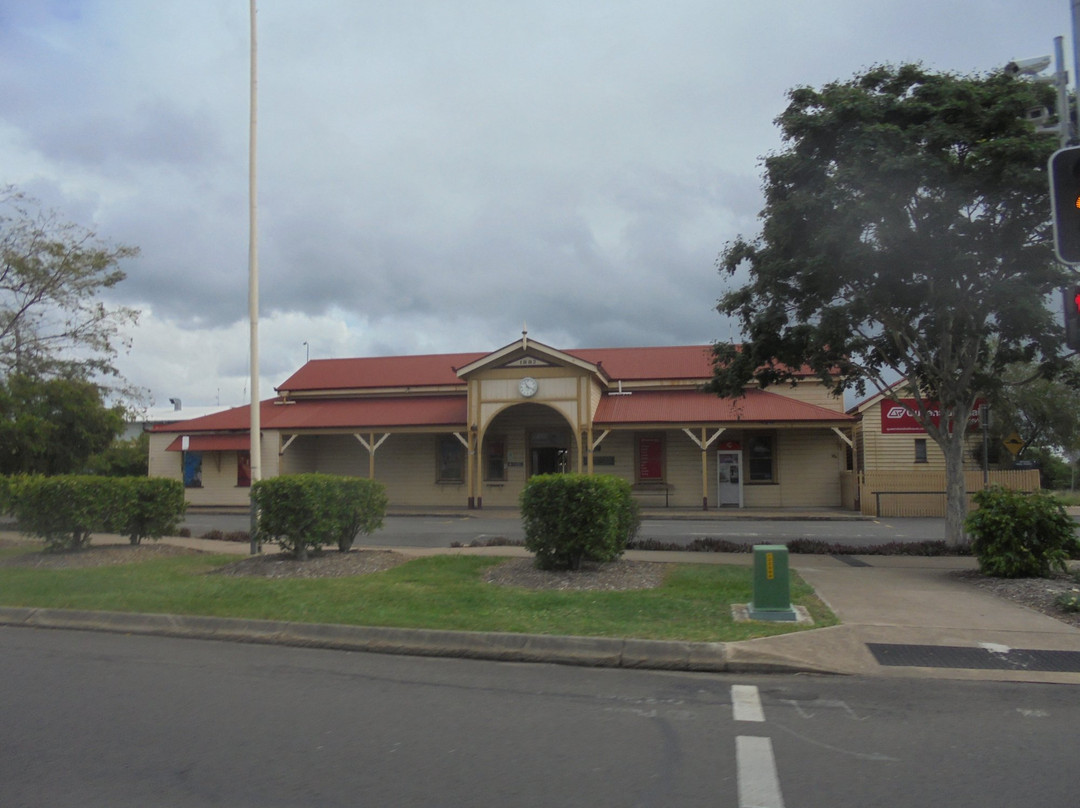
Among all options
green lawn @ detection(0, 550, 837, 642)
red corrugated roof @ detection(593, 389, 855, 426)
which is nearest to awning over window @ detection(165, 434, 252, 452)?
red corrugated roof @ detection(593, 389, 855, 426)

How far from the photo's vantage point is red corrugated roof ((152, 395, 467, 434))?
104 feet

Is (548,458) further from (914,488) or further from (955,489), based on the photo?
(955,489)

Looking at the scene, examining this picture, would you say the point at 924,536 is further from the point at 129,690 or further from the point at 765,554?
the point at 129,690

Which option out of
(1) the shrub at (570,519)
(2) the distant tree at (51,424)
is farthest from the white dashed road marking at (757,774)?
(2) the distant tree at (51,424)

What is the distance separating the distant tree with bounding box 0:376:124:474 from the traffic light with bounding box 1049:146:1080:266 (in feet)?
66.3

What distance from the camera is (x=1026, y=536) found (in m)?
11.8

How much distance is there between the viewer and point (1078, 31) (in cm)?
784

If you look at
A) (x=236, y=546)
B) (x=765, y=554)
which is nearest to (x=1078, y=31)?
(x=765, y=554)

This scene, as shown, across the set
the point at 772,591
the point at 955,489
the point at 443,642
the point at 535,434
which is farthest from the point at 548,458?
the point at 443,642

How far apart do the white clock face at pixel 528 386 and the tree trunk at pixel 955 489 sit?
16308mm

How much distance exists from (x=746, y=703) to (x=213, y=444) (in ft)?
99.7

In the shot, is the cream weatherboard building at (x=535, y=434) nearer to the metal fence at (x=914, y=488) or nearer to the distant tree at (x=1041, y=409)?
the metal fence at (x=914, y=488)

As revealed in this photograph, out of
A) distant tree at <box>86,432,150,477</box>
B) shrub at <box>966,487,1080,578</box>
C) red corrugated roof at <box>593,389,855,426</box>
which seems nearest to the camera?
shrub at <box>966,487,1080,578</box>

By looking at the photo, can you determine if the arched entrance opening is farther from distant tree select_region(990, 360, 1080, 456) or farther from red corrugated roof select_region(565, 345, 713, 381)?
distant tree select_region(990, 360, 1080, 456)
